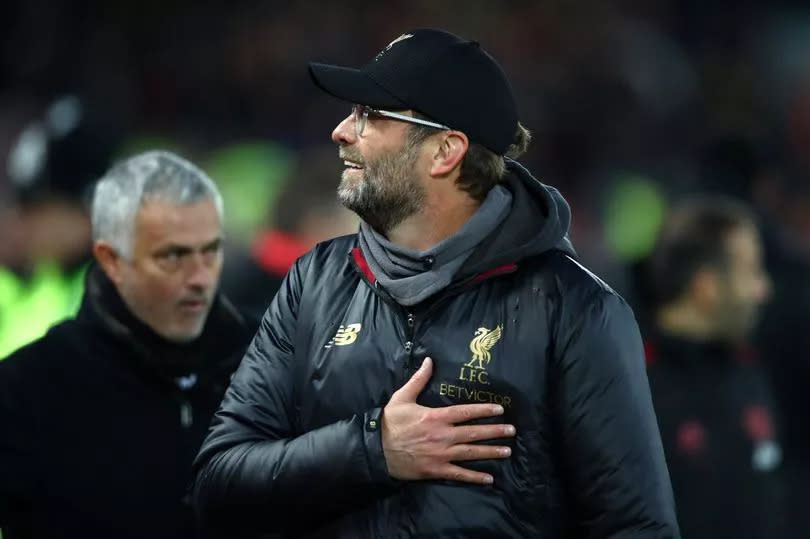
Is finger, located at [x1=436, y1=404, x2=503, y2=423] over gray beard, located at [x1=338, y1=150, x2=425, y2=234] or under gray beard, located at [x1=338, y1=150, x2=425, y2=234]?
under

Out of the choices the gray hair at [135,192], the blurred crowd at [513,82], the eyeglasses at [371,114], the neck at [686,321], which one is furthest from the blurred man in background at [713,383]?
the blurred crowd at [513,82]

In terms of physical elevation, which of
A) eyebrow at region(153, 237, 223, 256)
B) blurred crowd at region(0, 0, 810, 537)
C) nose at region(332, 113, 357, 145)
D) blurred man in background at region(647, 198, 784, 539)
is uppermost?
blurred crowd at region(0, 0, 810, 537)

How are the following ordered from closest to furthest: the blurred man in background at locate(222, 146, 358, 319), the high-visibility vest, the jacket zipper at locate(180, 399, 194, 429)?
the jacket zipper at locate(180, 399, 194, 429)
the high-visibility vest
the blurred man in background at locate(222, 146, 358, 319)

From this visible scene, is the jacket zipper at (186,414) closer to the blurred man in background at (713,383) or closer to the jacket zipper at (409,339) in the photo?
the jacket zipper at (409,339)

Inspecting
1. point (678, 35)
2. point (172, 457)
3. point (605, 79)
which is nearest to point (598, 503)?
point (172, 457)

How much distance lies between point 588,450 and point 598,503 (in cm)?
11

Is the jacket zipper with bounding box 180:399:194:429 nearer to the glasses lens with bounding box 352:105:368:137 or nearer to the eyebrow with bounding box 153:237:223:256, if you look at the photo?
the eyebrow with bounding box 153:237:223:256

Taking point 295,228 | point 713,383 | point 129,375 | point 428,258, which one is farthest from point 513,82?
point 428,258

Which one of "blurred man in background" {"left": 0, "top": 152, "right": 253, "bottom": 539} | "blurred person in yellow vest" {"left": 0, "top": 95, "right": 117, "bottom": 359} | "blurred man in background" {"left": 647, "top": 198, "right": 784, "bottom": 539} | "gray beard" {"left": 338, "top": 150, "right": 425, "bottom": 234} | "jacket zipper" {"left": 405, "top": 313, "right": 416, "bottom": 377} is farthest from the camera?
"blurred person in yellow vest" {"left": 0, "top": 95, "right": 117, "bottom": 359}

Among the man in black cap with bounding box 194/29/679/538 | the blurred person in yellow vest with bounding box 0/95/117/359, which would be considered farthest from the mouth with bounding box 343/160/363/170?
the blurred person in yellow vest with bounding box 0/95/117/359

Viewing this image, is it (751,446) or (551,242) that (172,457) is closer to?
(551,242)

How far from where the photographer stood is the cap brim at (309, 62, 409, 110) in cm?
327

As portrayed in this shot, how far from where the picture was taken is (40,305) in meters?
6.18

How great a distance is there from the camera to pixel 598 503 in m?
3.09
